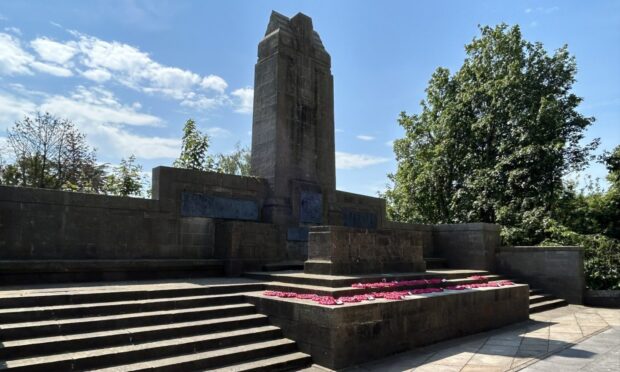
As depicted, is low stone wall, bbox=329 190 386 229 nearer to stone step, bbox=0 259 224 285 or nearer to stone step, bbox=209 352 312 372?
stone step, bbox=0 259 224 285

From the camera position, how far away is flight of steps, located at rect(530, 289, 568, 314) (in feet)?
38.5

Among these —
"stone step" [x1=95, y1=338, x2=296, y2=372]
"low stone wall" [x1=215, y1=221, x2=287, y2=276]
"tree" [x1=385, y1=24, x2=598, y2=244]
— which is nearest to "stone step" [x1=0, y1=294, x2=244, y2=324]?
"stone step" [x1=95, y1=338, x2=296, y2=372]

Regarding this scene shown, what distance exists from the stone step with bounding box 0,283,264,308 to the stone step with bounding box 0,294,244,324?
15cm

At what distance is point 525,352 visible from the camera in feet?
23.0

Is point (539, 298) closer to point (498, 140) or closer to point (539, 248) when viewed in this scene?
point (539, 248)

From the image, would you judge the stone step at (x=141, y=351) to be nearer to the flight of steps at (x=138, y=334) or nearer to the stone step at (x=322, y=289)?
the flight of steps at (x=138, y=334)

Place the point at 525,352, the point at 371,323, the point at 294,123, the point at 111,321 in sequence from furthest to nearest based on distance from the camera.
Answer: the point at 294,123 → the point at 525,352 → the point at 371,323 → the point at 111,321

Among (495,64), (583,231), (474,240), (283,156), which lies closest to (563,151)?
(583,231)

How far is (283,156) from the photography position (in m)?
12.7

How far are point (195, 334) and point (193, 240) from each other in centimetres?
449

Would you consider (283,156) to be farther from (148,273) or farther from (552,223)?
(552,223)

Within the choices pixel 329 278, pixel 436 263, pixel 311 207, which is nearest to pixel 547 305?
pixel 436 263

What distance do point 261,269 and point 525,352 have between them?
6.24 m

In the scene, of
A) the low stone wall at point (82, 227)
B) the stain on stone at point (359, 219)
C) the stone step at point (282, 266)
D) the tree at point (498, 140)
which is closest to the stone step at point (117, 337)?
the stone step at point (282, 266)
